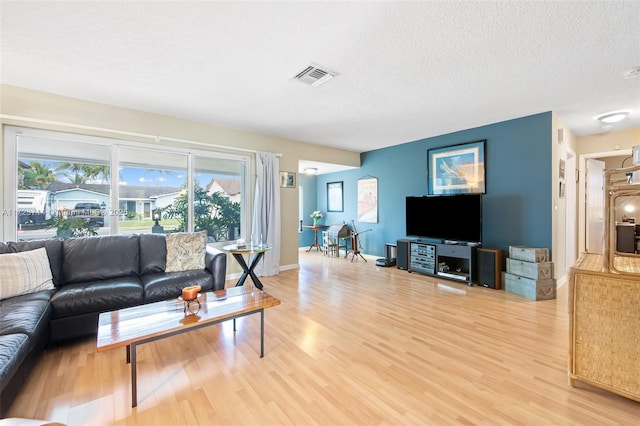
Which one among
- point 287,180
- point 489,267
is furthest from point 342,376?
point 287,180

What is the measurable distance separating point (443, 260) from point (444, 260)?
0.02 meters

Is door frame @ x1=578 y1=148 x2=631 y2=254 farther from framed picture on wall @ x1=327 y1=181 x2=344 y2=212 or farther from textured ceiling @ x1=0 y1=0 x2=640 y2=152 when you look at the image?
framed picture on wall @ x1=327 y1=181 x2=344 y2=212

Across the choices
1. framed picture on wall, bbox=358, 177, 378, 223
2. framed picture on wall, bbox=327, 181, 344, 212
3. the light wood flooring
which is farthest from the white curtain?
framed picture on wall, bbox=327, 181, 344, 212

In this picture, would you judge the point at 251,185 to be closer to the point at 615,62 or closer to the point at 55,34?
the point at 55,34

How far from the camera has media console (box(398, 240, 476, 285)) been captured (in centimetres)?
419

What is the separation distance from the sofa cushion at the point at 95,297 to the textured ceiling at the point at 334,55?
6.62 ft

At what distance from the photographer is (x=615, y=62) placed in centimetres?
240

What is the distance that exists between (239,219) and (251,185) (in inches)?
24.8

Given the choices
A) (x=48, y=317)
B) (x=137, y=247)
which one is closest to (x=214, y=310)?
(x=48, y=317)

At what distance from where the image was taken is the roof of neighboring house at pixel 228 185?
4488mm

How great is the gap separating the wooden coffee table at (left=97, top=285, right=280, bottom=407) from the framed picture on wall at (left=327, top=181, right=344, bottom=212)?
496 centimetres

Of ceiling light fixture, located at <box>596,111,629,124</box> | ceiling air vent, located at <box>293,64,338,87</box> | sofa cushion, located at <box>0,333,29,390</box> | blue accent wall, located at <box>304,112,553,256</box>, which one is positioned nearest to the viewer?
sofa cushion, located at <box>0,333,29,390</box>

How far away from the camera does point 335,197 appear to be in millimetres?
7434

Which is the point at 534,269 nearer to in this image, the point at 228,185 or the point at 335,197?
the point at 228,185
